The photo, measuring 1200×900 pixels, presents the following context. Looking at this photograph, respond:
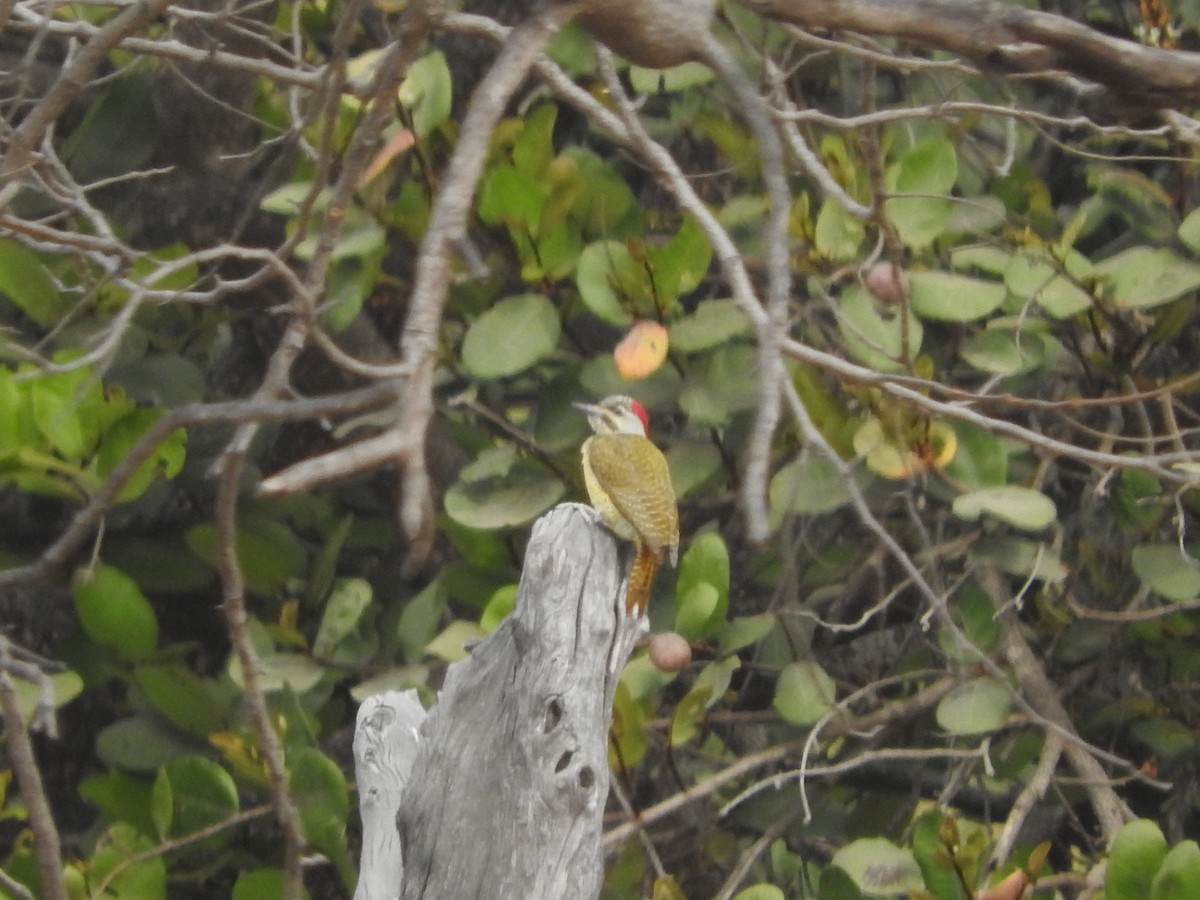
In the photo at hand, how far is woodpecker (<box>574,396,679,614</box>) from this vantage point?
8.36 ft

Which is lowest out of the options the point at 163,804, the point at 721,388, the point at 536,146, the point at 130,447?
the point at 163,804

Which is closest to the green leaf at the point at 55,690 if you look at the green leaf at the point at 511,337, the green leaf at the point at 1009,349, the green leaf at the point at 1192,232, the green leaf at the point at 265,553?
the green leaf at the point at 265,553

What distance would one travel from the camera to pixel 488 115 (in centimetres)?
118

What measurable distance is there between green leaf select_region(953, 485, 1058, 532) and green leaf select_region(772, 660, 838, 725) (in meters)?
0.43

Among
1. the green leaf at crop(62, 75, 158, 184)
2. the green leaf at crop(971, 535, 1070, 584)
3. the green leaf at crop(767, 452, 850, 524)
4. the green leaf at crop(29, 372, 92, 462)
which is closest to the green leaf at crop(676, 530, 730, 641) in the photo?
the green leaf at crop(767, 452, 850, 524)

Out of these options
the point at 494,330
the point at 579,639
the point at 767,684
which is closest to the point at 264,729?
the point at 579,639

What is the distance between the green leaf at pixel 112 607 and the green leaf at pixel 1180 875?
179 centimetres

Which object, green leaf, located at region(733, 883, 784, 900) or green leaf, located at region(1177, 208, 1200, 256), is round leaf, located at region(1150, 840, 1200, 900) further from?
green leaf, located at region(1177, 208, 1200, 256)

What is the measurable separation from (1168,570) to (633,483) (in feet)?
3.06

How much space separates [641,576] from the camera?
8.63 ft

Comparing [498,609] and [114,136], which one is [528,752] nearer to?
[498,609]

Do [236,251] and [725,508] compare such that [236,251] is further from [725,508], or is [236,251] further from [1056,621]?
[1056,621]

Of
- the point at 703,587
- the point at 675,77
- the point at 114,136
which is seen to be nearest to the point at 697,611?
the point at 703,587

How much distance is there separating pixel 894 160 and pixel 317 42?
4.25ft
